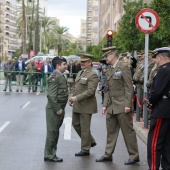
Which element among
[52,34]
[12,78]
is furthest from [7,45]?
[12,78]

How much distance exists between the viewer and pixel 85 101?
10.2m

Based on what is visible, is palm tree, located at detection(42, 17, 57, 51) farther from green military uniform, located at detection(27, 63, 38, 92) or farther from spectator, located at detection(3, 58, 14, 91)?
green military uniform, located at detection(27, 63, 38, 92)

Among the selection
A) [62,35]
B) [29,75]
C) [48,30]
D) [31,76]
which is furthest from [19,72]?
[62,35]

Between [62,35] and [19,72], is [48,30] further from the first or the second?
[19,72]

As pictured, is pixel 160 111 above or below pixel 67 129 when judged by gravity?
above

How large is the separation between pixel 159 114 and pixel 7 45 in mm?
192168

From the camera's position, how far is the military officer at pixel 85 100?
1011cm

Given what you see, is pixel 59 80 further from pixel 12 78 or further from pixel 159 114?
pixel 12 78

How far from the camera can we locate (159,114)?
25.9 feet

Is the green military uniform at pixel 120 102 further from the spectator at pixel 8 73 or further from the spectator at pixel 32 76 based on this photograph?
the spectator at pixel 8 73

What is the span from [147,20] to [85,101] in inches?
163

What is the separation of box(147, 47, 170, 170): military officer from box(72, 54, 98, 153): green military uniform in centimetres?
216

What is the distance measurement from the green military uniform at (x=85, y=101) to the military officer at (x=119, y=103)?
466mm

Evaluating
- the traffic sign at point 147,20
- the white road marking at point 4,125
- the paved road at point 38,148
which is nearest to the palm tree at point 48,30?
the paved road at point 38,148
